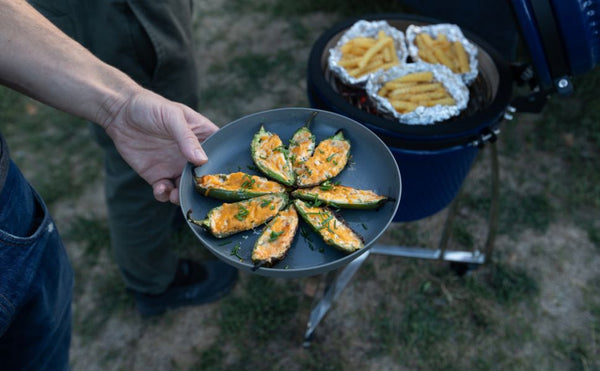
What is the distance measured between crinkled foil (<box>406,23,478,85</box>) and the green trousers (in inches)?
63.1

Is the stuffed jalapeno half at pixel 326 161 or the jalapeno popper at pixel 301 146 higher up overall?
the jalapeno popper at pixel 301 146

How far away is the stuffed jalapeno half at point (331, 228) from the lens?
5.90 feet

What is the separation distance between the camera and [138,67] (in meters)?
2.47

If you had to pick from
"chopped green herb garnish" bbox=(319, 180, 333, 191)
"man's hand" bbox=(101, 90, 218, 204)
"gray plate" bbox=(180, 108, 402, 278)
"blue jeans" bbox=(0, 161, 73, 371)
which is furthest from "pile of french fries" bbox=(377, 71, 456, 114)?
"blue jeans" bbox=(0, 161, 73, 371)

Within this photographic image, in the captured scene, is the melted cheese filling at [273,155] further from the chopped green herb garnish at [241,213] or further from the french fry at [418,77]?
the french fry at [418,77]

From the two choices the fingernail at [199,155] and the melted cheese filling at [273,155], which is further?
the melted cheese filling at [273,155]

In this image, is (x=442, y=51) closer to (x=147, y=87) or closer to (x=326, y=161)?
(x=326, y=161)

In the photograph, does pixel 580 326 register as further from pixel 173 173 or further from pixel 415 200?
pixel 173 173

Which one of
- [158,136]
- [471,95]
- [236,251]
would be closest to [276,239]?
[236,251]

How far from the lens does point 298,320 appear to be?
342cm

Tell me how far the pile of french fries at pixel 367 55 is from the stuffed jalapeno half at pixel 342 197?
3.84 ft

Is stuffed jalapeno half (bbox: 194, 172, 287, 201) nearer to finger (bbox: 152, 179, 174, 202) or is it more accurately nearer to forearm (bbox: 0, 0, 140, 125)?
finger (bbox: 152, 179, 174, 202)

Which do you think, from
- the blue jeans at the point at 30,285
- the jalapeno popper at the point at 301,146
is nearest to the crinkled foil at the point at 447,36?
the jalapeno popper at the point at 301,146

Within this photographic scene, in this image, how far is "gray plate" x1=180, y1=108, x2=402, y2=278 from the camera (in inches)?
70.6
